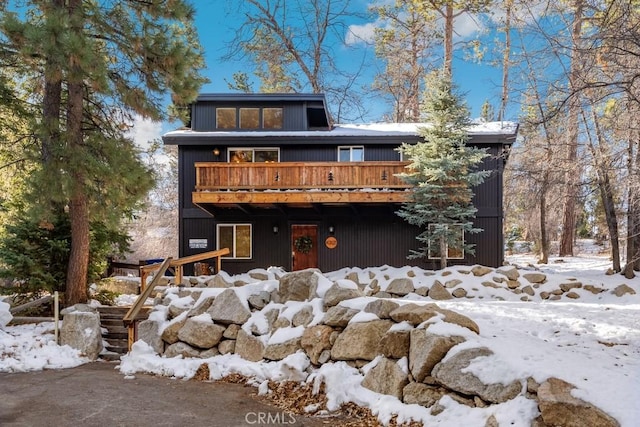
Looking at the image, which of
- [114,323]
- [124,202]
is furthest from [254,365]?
[124,202]

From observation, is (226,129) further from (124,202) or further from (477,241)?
(477,241)

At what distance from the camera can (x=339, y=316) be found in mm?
5977

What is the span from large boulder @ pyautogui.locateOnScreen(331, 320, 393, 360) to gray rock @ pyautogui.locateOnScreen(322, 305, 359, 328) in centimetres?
17

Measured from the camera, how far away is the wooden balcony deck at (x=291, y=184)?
12438 mm

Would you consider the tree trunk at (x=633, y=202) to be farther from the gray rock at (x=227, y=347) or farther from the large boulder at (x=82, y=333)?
the large boulder at (x=82, y=333)

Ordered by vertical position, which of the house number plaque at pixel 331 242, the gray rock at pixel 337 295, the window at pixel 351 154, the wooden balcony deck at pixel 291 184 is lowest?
the gray rock at pixel 337 295

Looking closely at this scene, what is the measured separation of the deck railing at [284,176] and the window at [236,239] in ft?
7.95

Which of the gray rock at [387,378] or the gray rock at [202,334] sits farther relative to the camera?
the gray rock at [202,334]

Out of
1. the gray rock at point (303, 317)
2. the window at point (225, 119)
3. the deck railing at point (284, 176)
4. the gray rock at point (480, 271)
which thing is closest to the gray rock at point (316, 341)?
the gray rock at point (303, 317)

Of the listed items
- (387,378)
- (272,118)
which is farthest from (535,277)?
(272,118)

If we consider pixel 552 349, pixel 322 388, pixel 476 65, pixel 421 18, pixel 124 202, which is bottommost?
pixel 322 388

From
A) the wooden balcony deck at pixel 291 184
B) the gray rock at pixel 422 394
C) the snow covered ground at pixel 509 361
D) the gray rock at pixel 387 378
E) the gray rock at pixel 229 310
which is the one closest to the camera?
the snow covered ground at pixel 509 361

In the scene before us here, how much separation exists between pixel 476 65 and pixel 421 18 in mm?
3602

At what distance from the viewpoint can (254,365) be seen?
6184 mm
